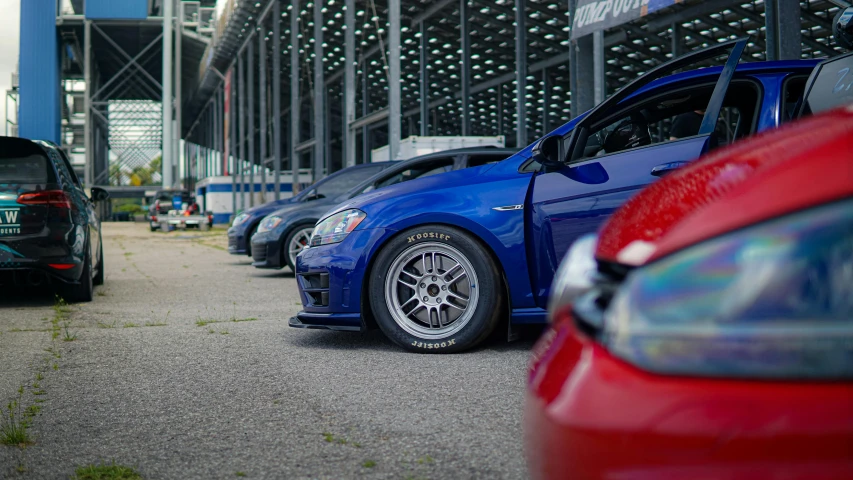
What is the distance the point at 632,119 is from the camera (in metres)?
5.15

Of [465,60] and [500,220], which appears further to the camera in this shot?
[465,60]

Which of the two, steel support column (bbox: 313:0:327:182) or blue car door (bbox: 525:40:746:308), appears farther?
steel support column (bbox: 313:0:327:182)

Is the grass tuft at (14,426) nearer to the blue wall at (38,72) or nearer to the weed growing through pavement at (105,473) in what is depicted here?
the weed growing through pavement at (105,473)

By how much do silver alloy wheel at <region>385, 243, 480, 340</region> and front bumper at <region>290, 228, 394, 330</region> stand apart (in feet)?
0.60

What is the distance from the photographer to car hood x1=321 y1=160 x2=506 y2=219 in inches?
202

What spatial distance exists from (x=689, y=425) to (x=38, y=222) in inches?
297

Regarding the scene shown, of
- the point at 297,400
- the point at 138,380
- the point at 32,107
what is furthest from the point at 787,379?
the point at 32,107

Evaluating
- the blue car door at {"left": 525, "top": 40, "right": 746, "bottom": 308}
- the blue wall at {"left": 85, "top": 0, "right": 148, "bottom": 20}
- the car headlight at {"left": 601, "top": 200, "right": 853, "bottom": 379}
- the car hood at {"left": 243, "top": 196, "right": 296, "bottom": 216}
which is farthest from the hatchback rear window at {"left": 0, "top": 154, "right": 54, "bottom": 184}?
the blue wall at {"left": 85, "top": 0, "right": 148, "bottom": 20}

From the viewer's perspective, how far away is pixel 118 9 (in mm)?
59094

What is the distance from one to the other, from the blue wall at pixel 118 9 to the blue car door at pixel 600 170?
2360 inches

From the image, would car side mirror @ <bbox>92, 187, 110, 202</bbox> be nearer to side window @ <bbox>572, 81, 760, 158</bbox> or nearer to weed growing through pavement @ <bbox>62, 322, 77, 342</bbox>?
weed growing through pavement @ <bbox>62, 322, 77, 342</bbox>

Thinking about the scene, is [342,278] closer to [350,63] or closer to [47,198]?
[47,198]

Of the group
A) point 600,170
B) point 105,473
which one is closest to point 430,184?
point 600,170

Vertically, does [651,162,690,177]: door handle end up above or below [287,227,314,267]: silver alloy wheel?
above
